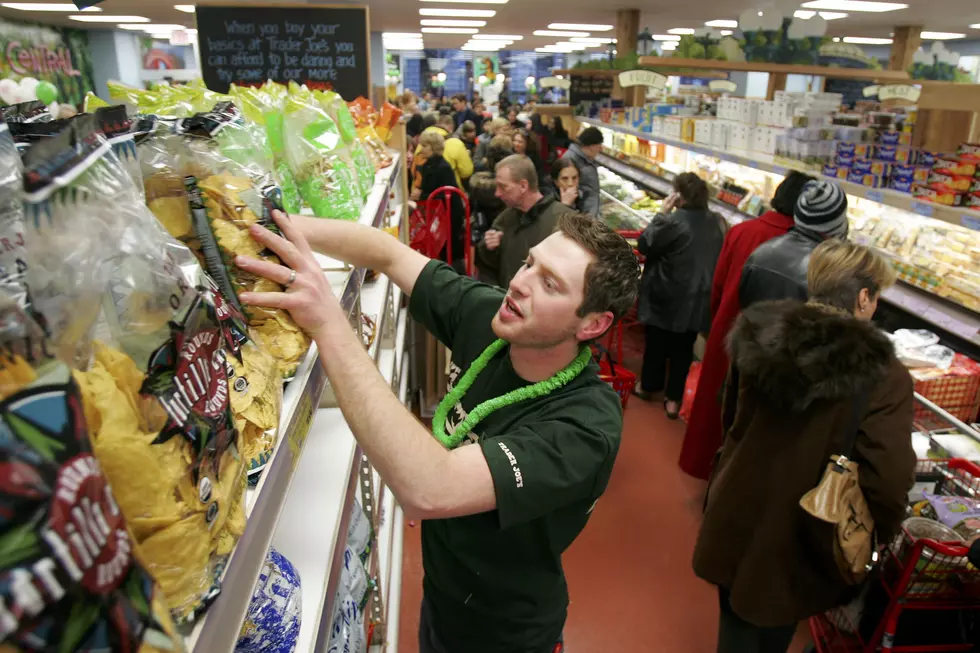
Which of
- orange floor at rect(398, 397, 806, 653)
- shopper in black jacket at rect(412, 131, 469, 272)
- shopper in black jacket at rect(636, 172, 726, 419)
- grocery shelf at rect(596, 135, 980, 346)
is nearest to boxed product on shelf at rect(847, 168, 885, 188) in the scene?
grocery shelf at rect(596, 135, 980, 346)

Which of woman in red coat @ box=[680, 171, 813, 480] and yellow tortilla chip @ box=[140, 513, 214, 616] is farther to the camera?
woman in red coat @ box=[680, 171, 813, 480]

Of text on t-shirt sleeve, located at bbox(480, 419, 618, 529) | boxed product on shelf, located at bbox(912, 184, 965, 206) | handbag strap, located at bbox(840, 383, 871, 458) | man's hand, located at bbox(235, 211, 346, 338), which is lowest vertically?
handbag strap, located at bbox(840, 383, 871, 458)

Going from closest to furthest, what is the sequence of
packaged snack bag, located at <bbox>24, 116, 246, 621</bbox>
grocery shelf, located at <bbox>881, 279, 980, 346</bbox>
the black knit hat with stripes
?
1. packaged snack bag, located at <bbox>24, 116, 246, 621</bbox>
2. the black knit hat with stripes
3. grocery shelf, located at <bbox>881, 279, 980, 346</bbox>

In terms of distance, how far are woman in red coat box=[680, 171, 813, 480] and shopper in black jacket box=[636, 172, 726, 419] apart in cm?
62

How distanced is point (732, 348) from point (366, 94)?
2589 mm

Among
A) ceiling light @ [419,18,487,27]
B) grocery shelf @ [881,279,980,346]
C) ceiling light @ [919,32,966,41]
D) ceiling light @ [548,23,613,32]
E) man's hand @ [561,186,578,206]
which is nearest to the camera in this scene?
grocery shelf @ [881,279,980,346]

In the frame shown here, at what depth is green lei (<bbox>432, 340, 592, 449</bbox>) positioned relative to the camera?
1.45m

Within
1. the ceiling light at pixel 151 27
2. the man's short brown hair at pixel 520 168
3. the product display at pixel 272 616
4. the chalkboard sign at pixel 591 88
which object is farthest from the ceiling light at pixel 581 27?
the product display at pixel 272 616

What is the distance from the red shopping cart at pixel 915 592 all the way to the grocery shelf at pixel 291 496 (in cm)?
196

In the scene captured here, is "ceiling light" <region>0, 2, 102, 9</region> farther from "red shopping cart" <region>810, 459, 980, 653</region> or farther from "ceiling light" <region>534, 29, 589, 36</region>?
"red shopping cart" <region>810, 459, 980, 653</region>

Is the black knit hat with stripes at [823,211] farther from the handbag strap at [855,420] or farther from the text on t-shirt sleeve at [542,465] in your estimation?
the text on t-shirt sleeve at [542,465]

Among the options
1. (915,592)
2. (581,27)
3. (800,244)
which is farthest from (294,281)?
(581,27)

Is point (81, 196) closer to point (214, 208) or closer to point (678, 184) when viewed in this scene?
point (214, 208)

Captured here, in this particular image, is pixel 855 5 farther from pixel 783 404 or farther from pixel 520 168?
pixel 783 404
